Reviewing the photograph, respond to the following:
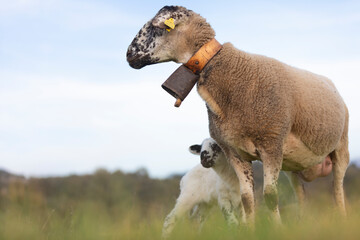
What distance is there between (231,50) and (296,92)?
3.25 ft

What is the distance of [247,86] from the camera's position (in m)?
5.87

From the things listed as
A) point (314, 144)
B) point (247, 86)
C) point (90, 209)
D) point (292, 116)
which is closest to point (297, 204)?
point (314, 144)

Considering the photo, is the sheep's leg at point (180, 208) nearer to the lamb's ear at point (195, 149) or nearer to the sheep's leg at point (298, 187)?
the lamb's ear at point (195, 149)

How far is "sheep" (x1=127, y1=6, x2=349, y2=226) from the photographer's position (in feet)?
18.9

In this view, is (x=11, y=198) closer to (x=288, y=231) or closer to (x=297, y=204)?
(x=288, y=231)

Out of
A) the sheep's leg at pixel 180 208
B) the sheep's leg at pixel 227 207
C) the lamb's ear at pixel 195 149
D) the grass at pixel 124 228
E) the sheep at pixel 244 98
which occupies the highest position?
the sheep at pixel 244 98

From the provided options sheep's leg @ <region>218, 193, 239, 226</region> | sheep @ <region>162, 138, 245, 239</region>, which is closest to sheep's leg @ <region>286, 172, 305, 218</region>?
sheep @ <region>162, 138, 245, 239</region>

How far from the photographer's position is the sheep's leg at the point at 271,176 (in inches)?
226

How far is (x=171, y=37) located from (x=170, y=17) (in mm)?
235

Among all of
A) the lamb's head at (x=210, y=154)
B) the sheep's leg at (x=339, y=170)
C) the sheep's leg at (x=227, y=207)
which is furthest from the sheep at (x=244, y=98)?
the sheep's leg at (x=227, y=207)

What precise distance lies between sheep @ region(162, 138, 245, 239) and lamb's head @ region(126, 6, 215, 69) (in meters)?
2.39

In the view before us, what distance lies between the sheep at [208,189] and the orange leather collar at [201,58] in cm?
231

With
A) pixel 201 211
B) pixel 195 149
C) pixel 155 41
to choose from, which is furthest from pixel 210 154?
pixel 155 41

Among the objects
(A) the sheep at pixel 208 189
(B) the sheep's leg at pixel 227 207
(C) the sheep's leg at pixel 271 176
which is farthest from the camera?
(A) the sheep at pixel 208 189
